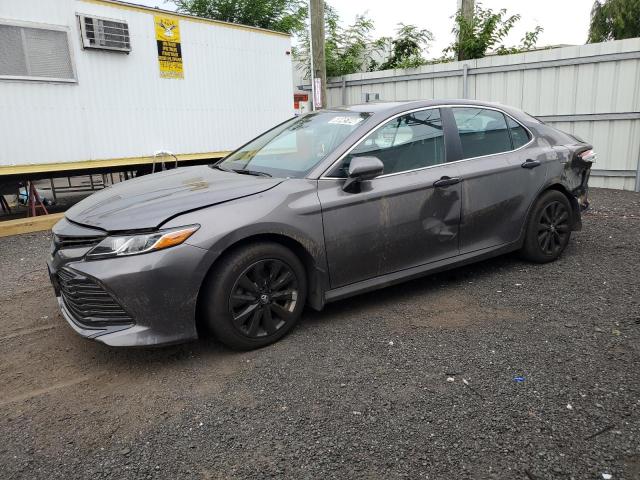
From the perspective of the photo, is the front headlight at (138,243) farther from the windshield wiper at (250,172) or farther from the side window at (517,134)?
the side window at (517,134)

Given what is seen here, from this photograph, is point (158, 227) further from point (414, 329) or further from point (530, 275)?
point (530, 275)

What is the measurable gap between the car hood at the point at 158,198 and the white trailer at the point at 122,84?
4.34 meters

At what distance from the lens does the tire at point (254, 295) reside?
3199 millimetres

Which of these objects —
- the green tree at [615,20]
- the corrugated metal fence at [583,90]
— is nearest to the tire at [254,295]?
the corrugated metal fence at [583,90]

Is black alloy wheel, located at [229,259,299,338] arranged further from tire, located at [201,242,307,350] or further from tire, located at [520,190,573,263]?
tire, located at [520,190,573,263]

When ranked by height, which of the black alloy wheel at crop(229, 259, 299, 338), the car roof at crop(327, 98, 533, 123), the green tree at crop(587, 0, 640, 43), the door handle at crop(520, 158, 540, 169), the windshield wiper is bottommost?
the black alloy wheel at crop(229, 259, 299, 338)

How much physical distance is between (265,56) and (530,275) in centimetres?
725

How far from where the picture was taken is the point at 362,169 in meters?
3.58

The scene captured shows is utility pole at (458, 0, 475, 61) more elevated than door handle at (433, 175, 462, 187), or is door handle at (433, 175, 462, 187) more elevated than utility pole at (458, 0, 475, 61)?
utility pole at (458, 0, 475, 61)

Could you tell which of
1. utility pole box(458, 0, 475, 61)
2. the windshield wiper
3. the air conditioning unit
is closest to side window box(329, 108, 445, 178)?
the windshield wiper

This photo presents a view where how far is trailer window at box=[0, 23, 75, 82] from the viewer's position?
703cm

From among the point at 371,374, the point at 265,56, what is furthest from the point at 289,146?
the point at 265,56

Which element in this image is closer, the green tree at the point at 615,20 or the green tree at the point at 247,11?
the green tree at the point at 247,11

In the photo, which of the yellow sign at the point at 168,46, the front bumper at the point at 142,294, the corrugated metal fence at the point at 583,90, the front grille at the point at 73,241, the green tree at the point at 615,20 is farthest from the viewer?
the green tree at the point at 615,20
